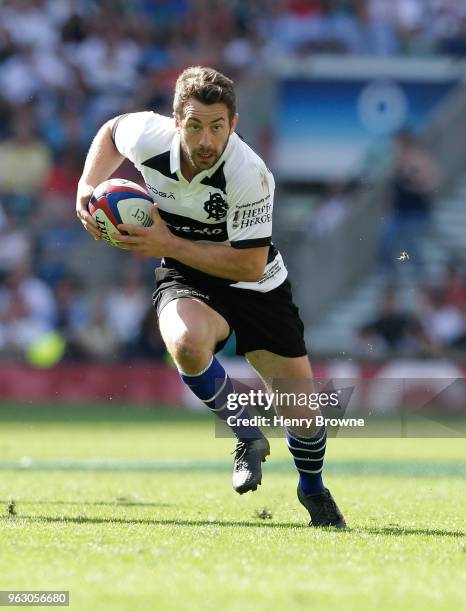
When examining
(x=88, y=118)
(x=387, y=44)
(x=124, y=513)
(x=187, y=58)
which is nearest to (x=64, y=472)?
(x=124, y=513)

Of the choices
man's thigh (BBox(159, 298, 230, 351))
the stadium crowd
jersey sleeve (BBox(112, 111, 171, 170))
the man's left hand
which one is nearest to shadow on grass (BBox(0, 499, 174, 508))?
man's thigh (BBox(159, 298, 230, 351))

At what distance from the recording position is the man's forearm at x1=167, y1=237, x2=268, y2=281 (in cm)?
632

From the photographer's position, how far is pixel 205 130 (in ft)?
20.1

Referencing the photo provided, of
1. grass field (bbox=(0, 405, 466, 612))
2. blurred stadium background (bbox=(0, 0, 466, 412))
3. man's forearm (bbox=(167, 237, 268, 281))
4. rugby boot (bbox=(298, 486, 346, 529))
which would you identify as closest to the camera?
grass field (bbox=(0, 405, 466, 612))

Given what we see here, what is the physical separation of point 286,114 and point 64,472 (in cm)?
1305

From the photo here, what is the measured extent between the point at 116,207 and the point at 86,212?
257mm

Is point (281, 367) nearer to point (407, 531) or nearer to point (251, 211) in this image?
point (251, 211)

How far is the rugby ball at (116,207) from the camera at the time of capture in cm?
630

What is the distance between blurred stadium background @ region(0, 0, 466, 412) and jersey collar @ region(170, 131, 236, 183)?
11.1 meters

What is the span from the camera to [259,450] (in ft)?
21.1

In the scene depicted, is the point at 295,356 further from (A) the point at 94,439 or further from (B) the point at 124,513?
(A) the point at 94,439

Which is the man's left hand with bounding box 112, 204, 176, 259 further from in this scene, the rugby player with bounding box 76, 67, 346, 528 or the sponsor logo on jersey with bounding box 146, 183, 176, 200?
the sponsor logo on jersey with bounding box 146, 183, 176, 200

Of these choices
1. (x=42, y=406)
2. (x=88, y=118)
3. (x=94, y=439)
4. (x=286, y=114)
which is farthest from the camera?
(x=286, y=114)

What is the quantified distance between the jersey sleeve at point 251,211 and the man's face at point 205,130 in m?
0.21
